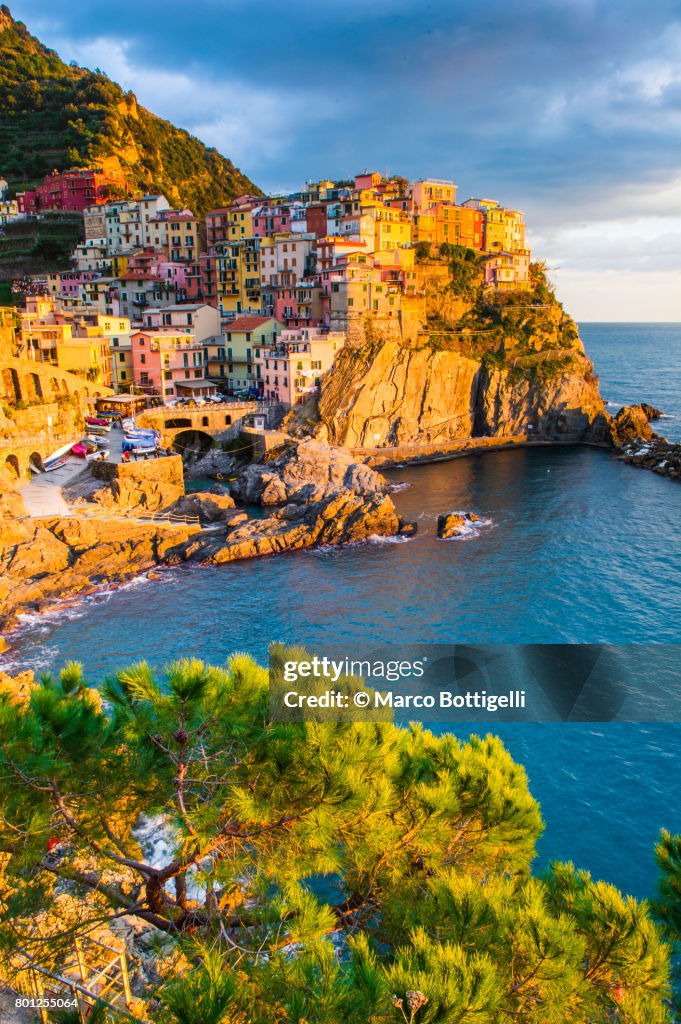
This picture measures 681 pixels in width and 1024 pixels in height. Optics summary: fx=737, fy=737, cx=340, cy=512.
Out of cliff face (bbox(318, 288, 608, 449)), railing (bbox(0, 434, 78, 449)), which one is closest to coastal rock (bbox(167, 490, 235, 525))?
railing (bbox(0, 434, 78, 449))

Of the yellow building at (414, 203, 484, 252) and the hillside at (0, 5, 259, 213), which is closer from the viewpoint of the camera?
the yellow building at (414, 203, 484, 252)

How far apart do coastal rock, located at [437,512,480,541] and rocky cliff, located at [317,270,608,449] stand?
652 inches

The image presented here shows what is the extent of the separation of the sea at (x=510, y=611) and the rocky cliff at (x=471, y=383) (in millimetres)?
13535

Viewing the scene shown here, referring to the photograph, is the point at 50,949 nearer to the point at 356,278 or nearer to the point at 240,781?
the point at 240,781

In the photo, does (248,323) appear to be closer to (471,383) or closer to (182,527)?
(471,383)

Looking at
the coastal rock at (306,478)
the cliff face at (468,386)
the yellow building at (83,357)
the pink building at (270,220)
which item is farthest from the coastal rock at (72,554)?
the pink building at (270,220)

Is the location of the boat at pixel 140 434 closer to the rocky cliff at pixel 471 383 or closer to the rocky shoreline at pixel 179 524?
the rocky shoreline at pixel 179 524

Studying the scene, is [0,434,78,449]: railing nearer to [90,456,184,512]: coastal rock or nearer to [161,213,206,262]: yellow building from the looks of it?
[90,456,184,512]: coastal rock

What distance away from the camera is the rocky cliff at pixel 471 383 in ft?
193

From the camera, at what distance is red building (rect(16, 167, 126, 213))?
3487 inches

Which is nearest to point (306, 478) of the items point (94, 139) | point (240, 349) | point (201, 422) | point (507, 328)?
point (201, 422)

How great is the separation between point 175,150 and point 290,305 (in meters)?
60.4

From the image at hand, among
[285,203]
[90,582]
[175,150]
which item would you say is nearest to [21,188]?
[175,150]

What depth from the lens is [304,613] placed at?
3083 cm
